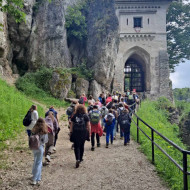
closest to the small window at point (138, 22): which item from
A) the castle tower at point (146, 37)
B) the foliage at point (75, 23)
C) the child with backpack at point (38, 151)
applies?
the castle tower at point (146, 37)

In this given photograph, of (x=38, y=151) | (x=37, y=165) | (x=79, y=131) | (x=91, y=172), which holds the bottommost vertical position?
(x=91, y=172)

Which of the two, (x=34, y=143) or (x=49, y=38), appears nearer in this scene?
(x=34, y=143)

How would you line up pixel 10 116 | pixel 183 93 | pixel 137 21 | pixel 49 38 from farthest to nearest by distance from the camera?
pixel 183 93 < pixel 137 21 < pixel 49 38 < pixel 10 116

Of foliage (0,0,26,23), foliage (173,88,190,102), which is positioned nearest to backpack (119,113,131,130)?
foliage (0,0,26,23)

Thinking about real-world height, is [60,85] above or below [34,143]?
above

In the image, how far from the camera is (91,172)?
4.75 m

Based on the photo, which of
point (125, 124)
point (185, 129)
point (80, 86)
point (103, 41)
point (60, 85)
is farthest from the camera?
point (103, 41)

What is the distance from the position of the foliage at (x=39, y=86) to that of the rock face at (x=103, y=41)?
4532 mm

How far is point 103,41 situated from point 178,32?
1234 cm

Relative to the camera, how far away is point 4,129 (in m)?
7.17

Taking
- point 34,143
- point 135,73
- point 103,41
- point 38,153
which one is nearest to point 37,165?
point 38,153

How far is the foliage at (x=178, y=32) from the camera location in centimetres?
2575

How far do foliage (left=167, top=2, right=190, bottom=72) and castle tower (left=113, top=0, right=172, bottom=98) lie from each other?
3399 millimetres

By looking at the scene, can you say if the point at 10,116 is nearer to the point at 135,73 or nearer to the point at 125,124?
the point at 125,124
